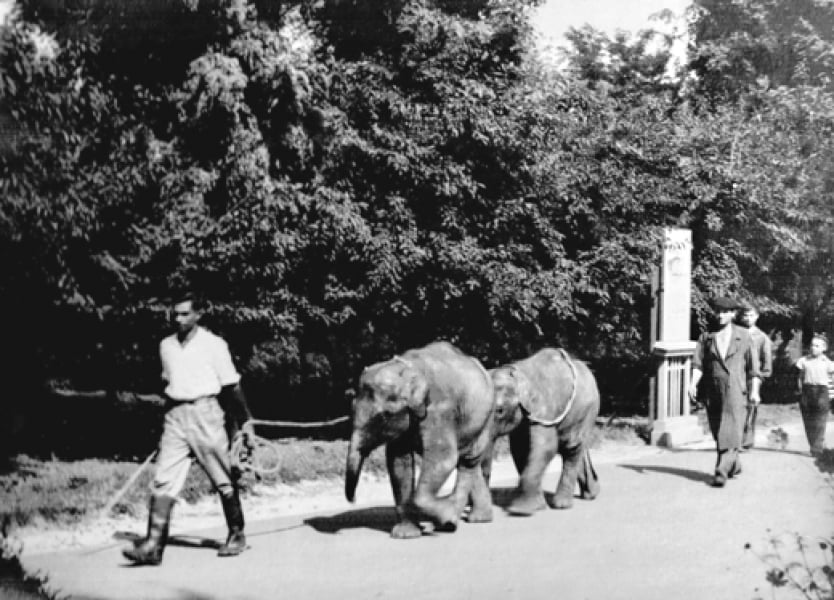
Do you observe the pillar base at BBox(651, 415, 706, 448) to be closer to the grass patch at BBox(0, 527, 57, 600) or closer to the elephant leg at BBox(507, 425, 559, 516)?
the elephant leg at BBox(507, 425, 559, 516)

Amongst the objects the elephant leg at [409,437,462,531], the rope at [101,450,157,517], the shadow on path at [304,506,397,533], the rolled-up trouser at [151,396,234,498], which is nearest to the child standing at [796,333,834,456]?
the shadow on path at [304,506,397,533]

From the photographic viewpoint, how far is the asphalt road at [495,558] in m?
6.89

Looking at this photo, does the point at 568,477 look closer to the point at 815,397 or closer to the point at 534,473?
the point at 534,473

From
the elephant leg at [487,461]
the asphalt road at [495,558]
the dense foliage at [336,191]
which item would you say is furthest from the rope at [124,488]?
the elephant leg at [487,461]

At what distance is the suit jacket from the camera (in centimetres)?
1170

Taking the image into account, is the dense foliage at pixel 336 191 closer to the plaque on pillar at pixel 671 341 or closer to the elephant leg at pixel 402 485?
the plaque on pillar at pixel 671 341

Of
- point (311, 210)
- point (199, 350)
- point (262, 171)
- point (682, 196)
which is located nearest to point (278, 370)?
point (311, 210)

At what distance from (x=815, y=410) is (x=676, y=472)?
274cm

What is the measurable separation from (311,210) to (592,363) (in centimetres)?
873

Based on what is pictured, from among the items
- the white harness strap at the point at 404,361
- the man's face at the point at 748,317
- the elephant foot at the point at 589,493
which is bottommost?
the elephant foot at the point at 589,493

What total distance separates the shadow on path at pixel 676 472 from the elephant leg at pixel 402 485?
15.1 feet

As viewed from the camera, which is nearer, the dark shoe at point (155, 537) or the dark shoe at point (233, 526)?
the dark shoe at point (155, 537)

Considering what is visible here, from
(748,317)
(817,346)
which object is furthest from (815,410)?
(748,317)

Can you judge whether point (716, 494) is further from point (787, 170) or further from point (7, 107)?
point (787, 170)
